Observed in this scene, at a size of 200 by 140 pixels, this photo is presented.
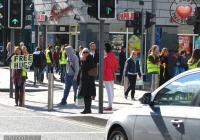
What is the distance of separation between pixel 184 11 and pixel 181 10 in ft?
0.56

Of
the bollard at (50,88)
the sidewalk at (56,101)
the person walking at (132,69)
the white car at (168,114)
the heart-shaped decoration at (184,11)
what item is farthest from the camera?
the heart-shaped decoration at (184,11)

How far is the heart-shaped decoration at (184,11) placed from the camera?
33.6 meters

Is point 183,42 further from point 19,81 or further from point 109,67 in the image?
point 109,67

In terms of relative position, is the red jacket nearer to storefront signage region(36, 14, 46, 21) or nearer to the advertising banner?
the advertising banner

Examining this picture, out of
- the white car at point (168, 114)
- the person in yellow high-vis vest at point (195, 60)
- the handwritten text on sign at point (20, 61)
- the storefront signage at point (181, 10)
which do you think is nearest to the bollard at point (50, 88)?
the handwritten text on sign at point (20, 61)

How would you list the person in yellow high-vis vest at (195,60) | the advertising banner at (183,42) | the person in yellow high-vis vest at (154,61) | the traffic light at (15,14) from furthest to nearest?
the advertising banner at (183,42)
the traffic light at (15,14)
the person in yellow high-vis vest at (154,61)
the person in yellow high-vis vest at (195,60)

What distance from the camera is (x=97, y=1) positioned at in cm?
1588

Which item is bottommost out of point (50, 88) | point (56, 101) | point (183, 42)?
point (56, 101)

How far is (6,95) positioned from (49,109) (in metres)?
5.68

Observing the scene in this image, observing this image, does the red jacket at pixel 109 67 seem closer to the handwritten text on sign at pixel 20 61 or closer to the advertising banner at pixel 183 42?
the handwritten text on sign at pixel 20 61

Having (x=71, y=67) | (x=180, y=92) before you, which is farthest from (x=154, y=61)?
(x=180, y=92)

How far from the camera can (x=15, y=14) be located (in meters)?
21.2

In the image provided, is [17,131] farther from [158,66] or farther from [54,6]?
A: [54,6]

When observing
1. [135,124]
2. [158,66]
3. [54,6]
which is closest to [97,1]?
[158,66]
